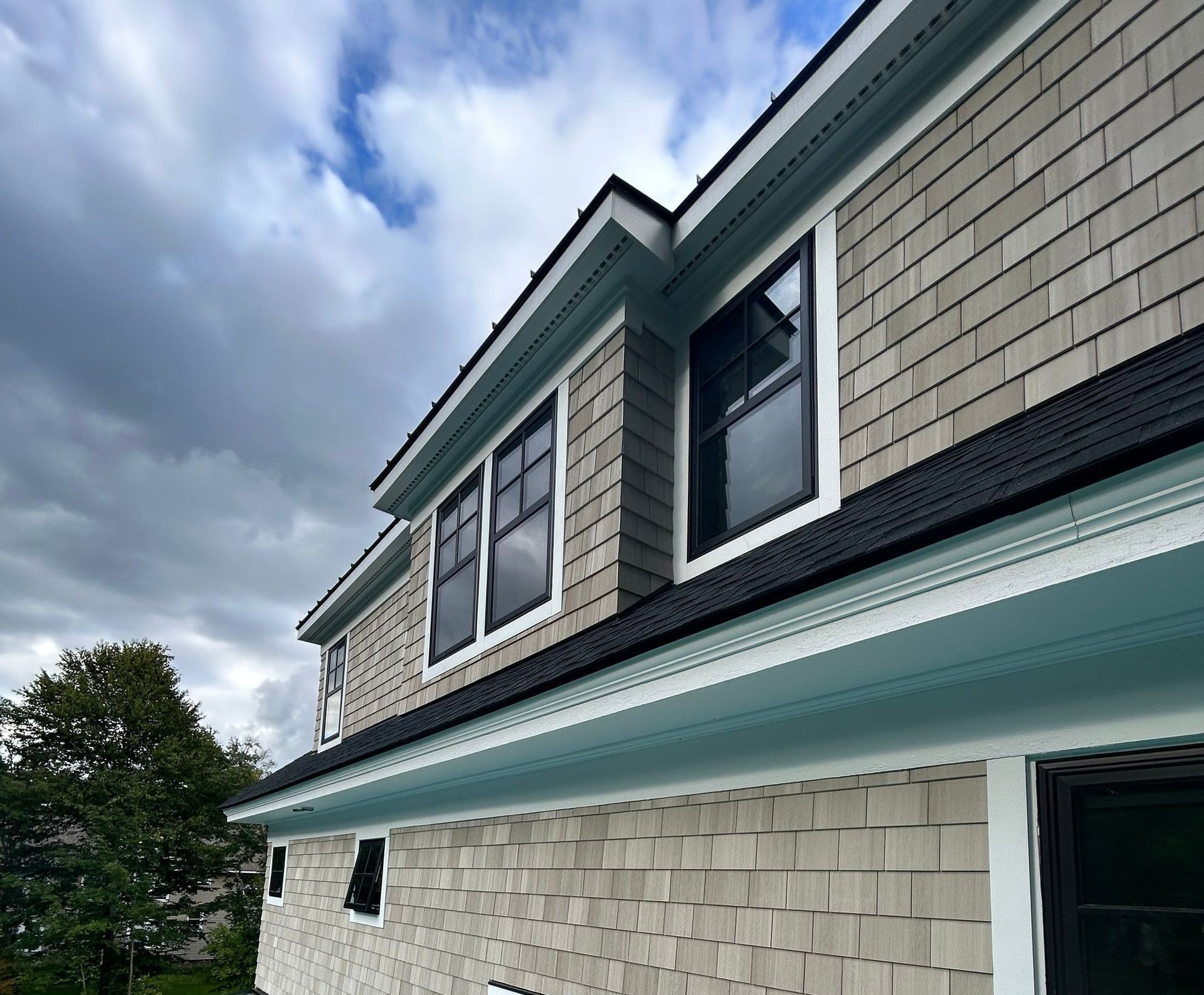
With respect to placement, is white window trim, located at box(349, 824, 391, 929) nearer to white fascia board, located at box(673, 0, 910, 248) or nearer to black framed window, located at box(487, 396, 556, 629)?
black framed window, located at box(487, 396, 556, 629)

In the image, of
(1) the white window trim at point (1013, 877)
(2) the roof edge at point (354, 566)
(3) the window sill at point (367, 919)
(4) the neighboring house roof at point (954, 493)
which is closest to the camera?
(4) the neighboring house roof at point (954, 493)

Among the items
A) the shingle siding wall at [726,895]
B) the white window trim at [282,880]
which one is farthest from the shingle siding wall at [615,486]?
the white window trim at [282,880]

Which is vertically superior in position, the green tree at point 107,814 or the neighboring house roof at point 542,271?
the neighboring house roof at point 542,271

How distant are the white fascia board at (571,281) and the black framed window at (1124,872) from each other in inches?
140

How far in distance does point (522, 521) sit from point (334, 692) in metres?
6.83

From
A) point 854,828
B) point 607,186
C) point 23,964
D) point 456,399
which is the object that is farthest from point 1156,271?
point 23,964

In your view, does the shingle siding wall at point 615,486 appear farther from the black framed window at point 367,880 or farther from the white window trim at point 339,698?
the white window trim at point 339,698

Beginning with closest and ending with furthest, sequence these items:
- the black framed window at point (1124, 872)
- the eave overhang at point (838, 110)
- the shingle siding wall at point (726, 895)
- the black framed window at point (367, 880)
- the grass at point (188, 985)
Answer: the black framed window at point (1124, 872)
the shingle siding wall at point (726, 895)
the eave overhang at point (838, 110)
the black framed window at point (367, 880)
the grass at point (188, 985)

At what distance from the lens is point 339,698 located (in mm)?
11367

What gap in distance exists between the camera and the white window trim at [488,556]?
220 inches

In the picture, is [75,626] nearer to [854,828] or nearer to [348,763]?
[348,763]

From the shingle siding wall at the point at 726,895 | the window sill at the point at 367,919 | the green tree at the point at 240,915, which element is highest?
the shingle siding wall at the point at 726,895

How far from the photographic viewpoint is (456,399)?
6902 mm

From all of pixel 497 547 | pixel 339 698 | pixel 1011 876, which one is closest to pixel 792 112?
pixel 1011 876
